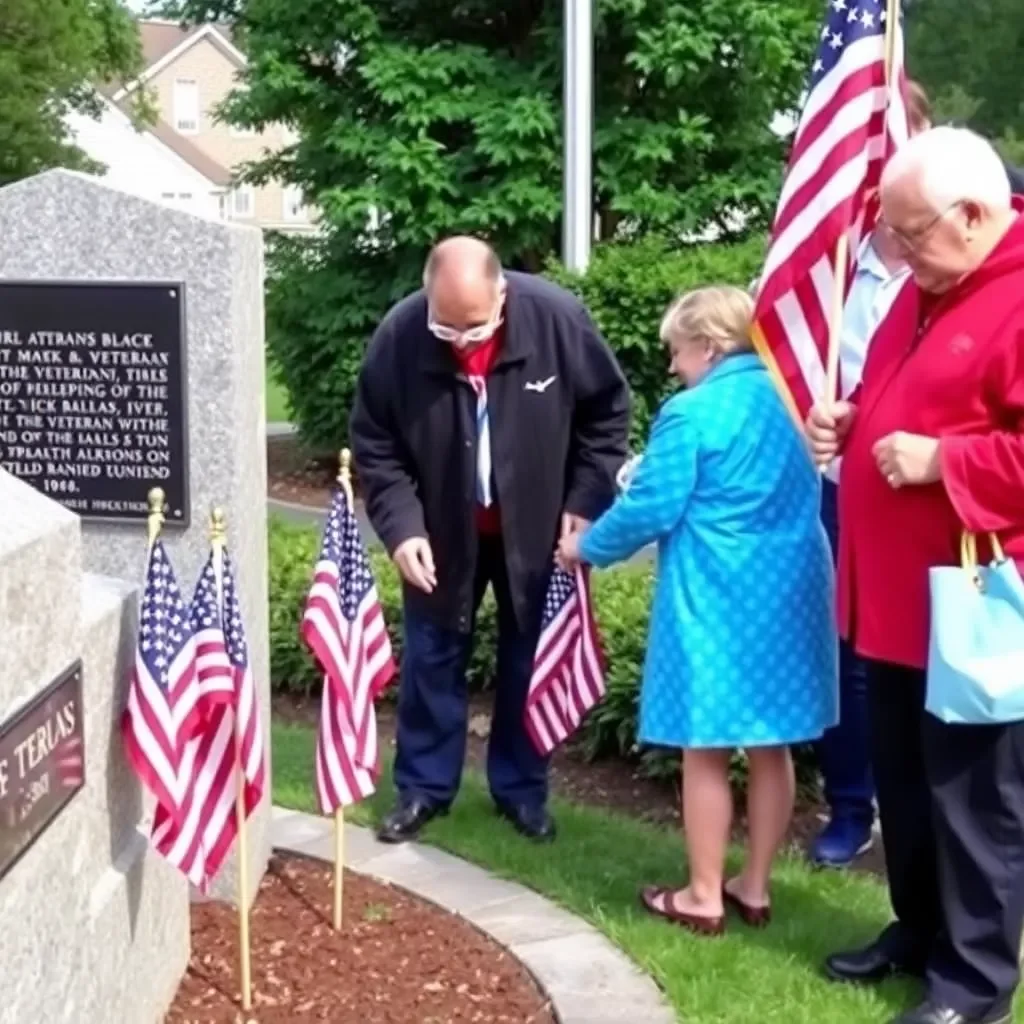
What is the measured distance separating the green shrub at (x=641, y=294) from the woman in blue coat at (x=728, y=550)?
691 centimetres

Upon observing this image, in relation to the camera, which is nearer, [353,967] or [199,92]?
[353,967]

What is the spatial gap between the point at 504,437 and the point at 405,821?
116 cm

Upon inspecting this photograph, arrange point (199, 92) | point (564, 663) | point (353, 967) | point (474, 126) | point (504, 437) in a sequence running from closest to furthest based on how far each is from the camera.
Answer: point (353, 967) < point (504, 437) < point (564, 663) < point (474, 126) < point (199, 92)

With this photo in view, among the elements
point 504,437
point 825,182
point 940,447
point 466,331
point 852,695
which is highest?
point 825,182

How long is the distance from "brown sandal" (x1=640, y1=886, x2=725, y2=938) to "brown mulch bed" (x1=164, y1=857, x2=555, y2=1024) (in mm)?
468

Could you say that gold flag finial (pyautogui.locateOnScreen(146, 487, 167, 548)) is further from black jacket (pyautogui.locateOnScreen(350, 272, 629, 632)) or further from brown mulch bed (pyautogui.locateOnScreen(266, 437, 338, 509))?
brown mulch bed (pyautogui.locateOnScreen(266, 437, 338, 509))

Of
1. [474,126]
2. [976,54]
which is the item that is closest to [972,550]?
[474,126]

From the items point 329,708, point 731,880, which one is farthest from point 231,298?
point 731,880

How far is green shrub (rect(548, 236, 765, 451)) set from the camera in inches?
448

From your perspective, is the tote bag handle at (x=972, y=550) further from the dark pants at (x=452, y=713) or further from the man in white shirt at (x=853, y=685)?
the dark pants at (x=452, y=713)

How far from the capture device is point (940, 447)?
3580 mm

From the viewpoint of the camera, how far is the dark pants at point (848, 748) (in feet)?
16.6

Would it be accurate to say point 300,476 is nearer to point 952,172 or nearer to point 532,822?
point 532,822

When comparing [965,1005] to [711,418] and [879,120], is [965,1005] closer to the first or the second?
[711,418]
